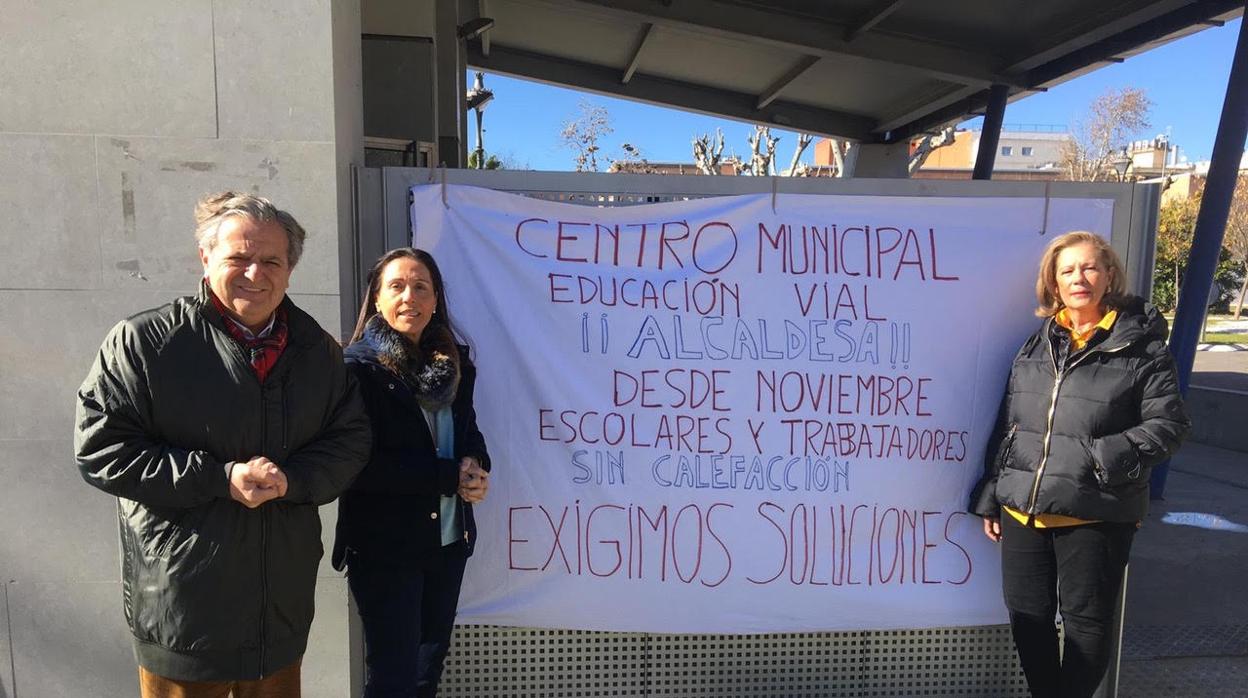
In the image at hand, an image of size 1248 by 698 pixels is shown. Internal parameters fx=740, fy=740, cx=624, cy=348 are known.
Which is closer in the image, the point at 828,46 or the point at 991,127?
the point at 828,46

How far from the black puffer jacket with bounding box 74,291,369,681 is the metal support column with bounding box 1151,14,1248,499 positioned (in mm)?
6542

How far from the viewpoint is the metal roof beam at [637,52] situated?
8640 mm

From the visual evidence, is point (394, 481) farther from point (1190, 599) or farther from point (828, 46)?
point (828, 46)

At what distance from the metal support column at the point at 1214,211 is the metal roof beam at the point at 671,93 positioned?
6768 mm

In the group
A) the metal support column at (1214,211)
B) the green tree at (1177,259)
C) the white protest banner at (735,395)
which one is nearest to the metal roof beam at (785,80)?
the metal support column at (1214,211)

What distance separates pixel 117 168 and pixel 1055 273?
3.20m

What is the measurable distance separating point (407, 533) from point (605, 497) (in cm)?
86

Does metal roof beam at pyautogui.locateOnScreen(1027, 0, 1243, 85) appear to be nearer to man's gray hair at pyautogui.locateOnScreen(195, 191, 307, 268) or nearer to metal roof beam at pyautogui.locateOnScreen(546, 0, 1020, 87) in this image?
metal roof beam at pyautogui.locateOnScreen(546, 0, 1020, 87)

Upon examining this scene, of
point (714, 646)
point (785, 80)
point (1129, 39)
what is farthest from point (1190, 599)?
point (785, 80)

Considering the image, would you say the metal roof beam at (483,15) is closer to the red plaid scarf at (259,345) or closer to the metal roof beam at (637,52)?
the metal roof beam at (637,52)

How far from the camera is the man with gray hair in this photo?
5.60 ft

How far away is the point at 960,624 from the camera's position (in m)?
2.93

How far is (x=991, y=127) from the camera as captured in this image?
9422 millimetres

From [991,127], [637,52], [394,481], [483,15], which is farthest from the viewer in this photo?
[637,52]
